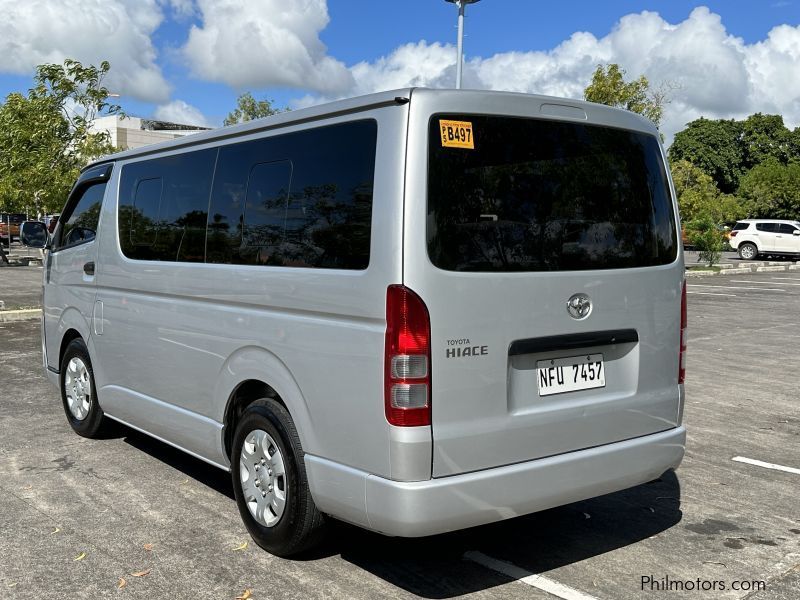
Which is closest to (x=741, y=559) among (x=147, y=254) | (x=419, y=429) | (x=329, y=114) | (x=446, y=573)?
(x=446, y=573)

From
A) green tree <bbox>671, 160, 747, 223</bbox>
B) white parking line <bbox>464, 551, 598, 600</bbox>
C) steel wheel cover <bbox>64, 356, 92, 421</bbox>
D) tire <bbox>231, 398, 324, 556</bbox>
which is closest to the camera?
white parking line <bbox>464, 551, 598, 600</bbox>

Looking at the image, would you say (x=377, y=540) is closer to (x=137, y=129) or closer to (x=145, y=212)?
(x=145, y=212)

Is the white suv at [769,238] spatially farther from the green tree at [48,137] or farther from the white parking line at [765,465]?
the white parking line at [765,465]

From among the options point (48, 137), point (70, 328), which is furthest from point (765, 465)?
point (48, 137)

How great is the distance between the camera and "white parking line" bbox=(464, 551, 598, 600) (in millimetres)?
3646

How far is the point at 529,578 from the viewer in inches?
150

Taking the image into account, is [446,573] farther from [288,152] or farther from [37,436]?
[37,436]

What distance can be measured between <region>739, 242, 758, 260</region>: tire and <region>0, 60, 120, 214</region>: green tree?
90.6 ft

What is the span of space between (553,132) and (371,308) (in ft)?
4.00

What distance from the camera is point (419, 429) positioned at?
330cm

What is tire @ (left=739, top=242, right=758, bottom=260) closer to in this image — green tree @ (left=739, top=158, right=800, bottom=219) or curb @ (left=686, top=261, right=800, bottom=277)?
curb @ (left=686, top=261, right=800, bottom=277)

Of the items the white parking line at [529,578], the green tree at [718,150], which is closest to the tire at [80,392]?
the white parking line at [529,578]

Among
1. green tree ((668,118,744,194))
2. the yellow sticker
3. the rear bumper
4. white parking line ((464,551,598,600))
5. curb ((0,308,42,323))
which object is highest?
green tree ((668,118,744,194))

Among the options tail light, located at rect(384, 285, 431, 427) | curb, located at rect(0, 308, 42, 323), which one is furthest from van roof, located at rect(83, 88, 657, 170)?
curb, located at rect(0, 308, 42, 323)
